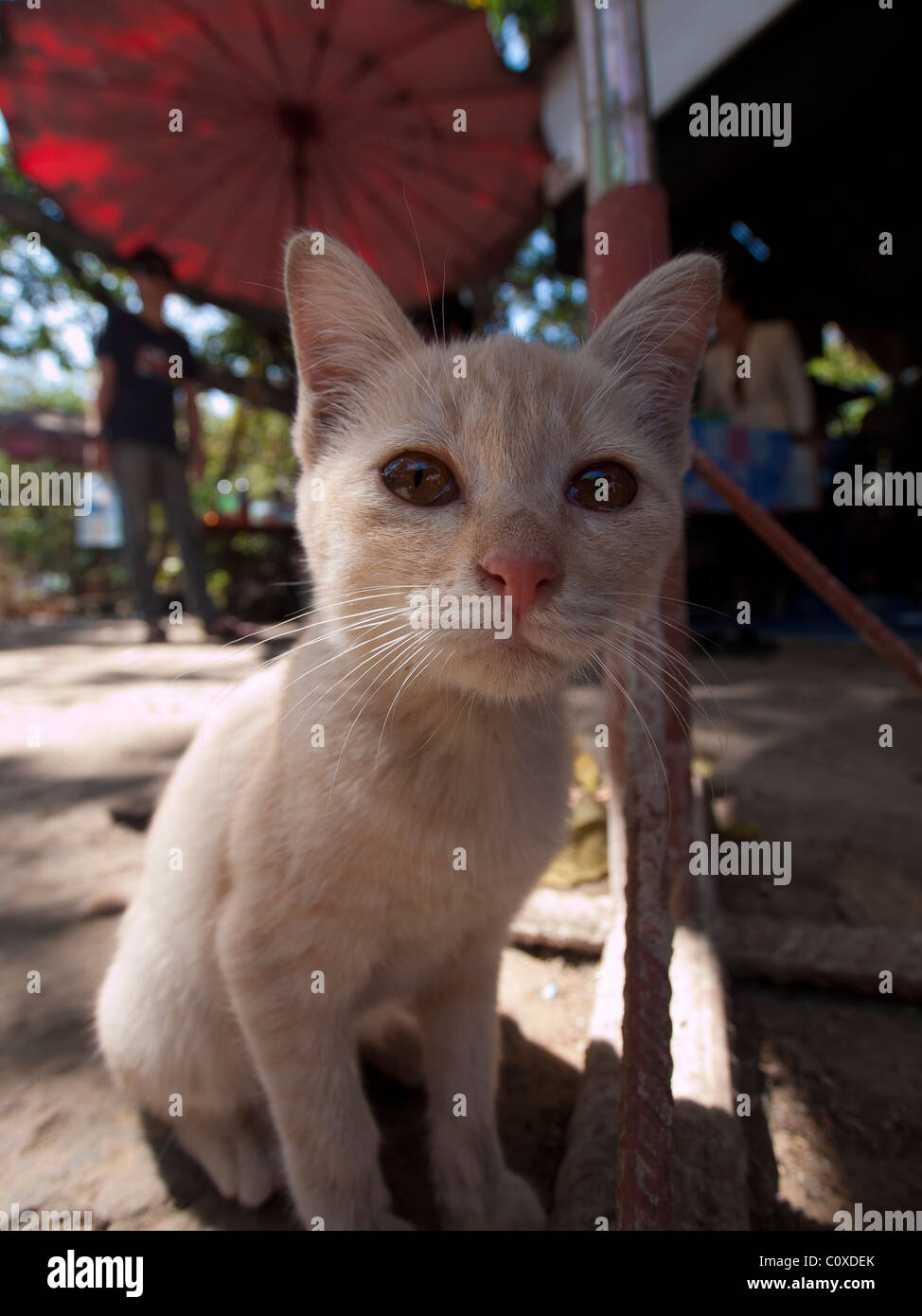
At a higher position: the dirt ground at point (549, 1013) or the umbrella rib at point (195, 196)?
the umbrella rib at point (195, 196)

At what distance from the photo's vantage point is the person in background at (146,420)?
15.6ft

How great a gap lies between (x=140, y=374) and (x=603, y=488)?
4.70 metres

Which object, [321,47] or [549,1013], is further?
[321,47]

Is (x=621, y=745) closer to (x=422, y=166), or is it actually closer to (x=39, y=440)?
(x=422, y=166)

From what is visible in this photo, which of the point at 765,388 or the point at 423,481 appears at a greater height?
the point at 765,388

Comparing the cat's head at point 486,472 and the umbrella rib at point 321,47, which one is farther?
the umbrella rib at point 321,47

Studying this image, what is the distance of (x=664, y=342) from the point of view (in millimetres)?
1318

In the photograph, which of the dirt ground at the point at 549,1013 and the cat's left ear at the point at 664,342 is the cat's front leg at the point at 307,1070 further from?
the cat's left ear at the point at 664,342

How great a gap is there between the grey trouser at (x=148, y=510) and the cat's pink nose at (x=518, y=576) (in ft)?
15.9

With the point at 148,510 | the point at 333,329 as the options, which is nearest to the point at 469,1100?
the point at 333,329

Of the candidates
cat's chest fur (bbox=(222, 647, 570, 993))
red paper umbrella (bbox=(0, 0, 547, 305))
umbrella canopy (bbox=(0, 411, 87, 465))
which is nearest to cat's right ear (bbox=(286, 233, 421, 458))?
cat's chest fur (bbox=(222, 647, 570, 993))

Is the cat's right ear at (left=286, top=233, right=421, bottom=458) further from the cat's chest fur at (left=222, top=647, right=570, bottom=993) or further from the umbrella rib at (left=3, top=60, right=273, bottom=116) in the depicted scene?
the umbrella rib at (left=3, top=60, right=273, bottom=116)

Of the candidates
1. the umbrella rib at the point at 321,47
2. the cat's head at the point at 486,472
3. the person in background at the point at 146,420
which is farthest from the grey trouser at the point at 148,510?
the cat's head at the point at 486,472

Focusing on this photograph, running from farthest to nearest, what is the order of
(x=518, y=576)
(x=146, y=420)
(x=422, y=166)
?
(x=146, y=420), (x=422, y=166), (x=518, y=576)
